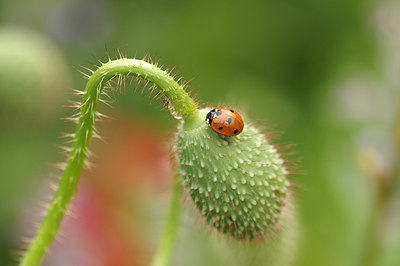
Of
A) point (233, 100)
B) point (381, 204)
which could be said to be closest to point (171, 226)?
point (233, 100)

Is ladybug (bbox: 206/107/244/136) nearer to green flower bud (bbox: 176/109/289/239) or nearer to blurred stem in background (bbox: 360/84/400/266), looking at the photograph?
green flower bud (bbox: 176/109/289/239)

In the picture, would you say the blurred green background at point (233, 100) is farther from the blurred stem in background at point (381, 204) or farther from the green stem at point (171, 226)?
the green stem at point (171, 226)

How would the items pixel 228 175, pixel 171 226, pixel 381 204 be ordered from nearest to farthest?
pixel 228 175
pixel 171 226
pixel 381 204

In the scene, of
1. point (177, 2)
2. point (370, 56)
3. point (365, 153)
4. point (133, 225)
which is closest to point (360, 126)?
point (370, 56)

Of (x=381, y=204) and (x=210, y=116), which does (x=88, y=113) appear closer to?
(x=210, y=116)

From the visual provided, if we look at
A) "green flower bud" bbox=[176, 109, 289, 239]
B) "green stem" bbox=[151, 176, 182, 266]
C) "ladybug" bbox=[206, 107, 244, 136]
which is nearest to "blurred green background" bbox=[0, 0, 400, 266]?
"green stem" bbox=[151, 176, 182, 266]

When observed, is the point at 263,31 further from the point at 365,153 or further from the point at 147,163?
the point at 365,153

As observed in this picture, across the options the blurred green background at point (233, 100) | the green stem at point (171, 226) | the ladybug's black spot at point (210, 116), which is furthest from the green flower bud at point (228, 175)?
the blurred green background at point (233, 100)
